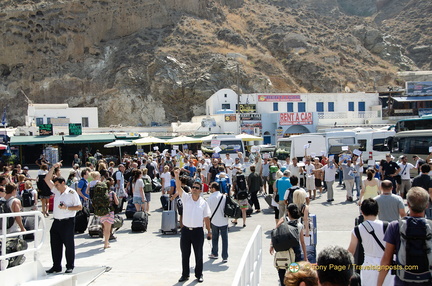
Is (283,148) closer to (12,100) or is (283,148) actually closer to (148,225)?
(148,225)

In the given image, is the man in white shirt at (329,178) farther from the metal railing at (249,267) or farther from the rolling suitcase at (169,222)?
the metal railing at (249,267)

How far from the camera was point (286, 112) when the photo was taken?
151 ft

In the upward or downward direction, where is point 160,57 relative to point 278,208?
upward

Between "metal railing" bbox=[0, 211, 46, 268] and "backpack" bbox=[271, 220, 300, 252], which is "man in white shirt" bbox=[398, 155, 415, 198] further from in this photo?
"metal railing" bbox=[0, 211, 46, 268]

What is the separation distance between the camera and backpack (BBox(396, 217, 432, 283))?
13.9ft

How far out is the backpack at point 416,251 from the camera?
4.25 metres

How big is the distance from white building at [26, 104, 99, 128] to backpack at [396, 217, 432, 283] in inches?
1629

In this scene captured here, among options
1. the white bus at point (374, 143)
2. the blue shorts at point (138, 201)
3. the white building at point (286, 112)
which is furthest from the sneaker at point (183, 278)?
the white building at point (286, 112)

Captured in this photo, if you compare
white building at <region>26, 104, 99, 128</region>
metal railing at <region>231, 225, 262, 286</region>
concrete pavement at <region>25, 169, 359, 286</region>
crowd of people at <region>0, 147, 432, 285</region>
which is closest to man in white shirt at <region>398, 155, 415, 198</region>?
crowd of people at <region>0, 147, 432, 285</region>

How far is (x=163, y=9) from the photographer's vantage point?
68500mm

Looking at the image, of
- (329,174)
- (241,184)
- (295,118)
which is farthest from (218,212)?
(295,118)

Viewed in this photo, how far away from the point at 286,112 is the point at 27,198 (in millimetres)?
36451

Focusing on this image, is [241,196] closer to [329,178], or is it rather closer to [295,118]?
[329,178]

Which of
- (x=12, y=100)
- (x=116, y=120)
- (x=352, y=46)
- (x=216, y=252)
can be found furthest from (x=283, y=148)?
(x=352, y=46)
